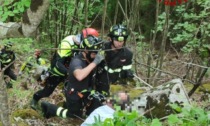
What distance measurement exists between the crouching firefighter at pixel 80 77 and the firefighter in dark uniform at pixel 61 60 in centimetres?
35

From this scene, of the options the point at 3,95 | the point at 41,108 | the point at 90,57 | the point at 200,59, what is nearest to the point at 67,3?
the point at 200,59

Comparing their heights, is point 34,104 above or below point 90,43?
below

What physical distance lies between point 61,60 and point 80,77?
0.97m

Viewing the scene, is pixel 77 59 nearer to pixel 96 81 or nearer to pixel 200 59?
pixel 96 81

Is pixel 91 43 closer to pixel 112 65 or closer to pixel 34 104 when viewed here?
pixel 112 65

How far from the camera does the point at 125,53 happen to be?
6082 millimetres

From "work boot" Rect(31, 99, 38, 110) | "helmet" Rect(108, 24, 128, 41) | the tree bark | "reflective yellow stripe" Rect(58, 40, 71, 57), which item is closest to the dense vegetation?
the tree bark

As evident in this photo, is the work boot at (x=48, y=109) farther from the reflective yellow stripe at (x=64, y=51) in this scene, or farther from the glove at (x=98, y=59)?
the glove at (x=98, y=59)

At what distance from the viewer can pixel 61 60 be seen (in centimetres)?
609

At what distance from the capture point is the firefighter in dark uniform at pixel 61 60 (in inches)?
228

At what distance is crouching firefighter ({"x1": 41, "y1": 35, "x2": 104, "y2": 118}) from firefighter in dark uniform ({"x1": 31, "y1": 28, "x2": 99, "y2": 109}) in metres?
0.35

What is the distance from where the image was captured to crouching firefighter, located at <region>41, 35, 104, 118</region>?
5.16 meters

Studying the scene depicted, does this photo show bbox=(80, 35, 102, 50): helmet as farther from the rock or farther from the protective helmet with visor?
the rock

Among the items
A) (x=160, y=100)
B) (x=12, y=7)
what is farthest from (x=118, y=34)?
(x=12, y=7)
